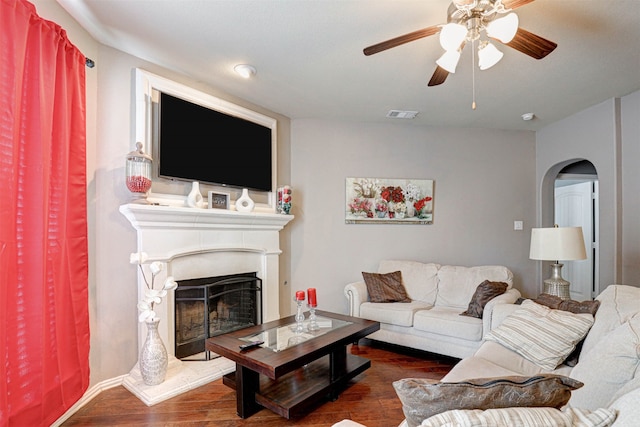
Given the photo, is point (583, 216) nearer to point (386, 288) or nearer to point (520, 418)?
point (386, 288)

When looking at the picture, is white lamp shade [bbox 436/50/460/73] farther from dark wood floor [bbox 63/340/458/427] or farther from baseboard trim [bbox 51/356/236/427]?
baseboard trim [bbox 51/356/236/427]

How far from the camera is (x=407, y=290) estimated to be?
375cm

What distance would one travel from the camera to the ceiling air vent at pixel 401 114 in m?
3.82

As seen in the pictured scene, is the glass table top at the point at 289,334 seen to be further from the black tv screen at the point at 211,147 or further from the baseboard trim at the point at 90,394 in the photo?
the black tv screen at the point at 211,147

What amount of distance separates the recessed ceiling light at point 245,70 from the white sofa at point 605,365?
263cm

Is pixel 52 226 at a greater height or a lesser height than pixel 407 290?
greater

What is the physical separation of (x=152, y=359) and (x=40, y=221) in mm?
1238

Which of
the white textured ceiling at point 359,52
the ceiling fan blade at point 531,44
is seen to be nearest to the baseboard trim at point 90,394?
the white textured ceiling at point 359,52

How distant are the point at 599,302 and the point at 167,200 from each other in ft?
10.6

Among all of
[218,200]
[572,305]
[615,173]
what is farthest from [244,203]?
Answer: [615,173]

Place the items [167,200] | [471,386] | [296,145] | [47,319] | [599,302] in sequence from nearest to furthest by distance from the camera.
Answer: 1. [471,386]
2. [47,319]
3. [599,302]
4. [167,200]
5. [296,145]

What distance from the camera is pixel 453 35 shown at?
1687 millimetres

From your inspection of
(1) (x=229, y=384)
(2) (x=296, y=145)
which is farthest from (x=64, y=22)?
(1) (x=229, y=384)

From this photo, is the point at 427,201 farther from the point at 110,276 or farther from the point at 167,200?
the point at 110,276
